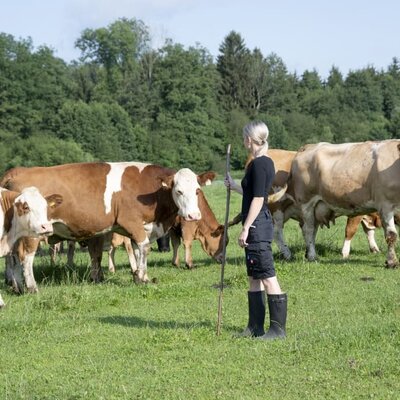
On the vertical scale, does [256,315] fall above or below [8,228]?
below

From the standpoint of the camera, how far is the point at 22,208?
1200 centimetres

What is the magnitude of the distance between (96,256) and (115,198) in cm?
143

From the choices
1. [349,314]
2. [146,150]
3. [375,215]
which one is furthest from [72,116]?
[349,314]

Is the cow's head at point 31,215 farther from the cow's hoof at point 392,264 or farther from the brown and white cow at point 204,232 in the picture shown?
the cow's hoof at point 392,264

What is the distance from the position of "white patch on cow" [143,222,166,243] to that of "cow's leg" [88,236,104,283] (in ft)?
3.74

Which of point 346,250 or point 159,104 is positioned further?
point 159,104

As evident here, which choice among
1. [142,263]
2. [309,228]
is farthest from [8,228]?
[309,228]

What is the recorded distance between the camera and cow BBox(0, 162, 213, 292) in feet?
43.1

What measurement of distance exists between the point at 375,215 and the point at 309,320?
7.82 m

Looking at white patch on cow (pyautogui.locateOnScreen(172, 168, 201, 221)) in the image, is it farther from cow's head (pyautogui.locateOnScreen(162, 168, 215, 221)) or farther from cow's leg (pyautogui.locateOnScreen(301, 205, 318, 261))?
cow's leg (pyautogui.locateOnScreen(301, 205, 318, 261))

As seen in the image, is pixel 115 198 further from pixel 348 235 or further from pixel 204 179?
pixel 348 235

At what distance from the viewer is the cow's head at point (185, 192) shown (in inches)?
514

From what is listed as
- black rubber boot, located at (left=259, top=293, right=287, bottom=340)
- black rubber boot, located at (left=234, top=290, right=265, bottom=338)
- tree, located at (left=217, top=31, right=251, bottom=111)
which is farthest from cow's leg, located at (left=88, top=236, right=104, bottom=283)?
tree, located at (left=217, top=31, right=251, bottom=111)

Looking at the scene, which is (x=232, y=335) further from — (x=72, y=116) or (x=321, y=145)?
(x=72, y=116)
